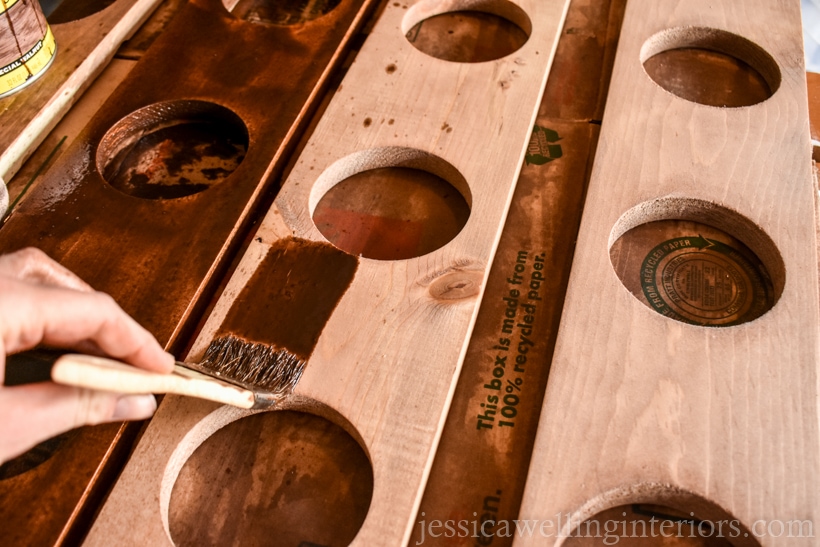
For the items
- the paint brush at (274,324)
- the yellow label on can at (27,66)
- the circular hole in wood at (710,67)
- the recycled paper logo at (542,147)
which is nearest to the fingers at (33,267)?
the paint brush at (274,324)

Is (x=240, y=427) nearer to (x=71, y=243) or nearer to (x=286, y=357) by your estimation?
(x=286, y=357)

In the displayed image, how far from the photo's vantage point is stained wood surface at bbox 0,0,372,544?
1252 mm

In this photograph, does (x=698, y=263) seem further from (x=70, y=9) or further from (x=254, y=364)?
(x=70, y=9)

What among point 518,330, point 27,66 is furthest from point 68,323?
point 27,66

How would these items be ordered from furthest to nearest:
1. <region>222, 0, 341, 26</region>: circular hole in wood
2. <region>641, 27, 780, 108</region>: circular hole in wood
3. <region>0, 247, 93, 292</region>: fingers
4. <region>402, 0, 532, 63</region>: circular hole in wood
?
1. <region>222, 0, 341, 26</region>: circular hole in wood
2. <region>402, 0, 532, 63</region>: circular hole in wood
3. <region>641, 27, 780, 108</region>: circular hole in wood
4. <region>0, 247, 93, 292</region>: fingers

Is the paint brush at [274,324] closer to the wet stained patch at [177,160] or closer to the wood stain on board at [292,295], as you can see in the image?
the wood stain on board at [292,295]

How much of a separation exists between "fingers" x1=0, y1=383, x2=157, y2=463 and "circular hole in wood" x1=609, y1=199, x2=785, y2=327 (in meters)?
1.20

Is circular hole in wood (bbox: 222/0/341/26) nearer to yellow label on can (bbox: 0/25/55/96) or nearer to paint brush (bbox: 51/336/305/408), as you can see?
yellow label on can (bbox: 0/25/55/96)

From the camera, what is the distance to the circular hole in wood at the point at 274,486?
49.8 inches

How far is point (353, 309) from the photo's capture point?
1.46 m

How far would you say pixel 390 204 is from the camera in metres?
1.78

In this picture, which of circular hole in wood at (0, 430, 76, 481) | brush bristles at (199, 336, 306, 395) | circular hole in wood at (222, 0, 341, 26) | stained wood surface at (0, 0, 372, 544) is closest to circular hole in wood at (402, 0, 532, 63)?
stained wood surface at (0, 0, 372, 544)

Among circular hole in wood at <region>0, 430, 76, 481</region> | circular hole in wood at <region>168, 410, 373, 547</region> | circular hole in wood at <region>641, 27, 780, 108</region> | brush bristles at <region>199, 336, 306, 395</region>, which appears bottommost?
circular hole in wood at <region>168, 410, 373, 547</region>

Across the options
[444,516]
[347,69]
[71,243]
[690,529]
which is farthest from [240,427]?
[347,69]
